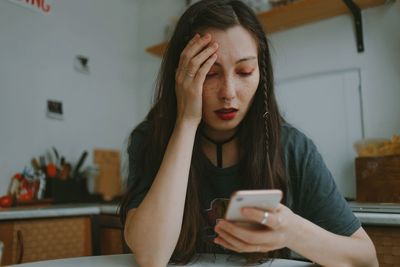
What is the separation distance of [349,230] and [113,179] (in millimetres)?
→ 1771

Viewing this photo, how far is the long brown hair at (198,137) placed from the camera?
0.92 m

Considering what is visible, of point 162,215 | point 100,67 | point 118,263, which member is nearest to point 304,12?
point 100,67

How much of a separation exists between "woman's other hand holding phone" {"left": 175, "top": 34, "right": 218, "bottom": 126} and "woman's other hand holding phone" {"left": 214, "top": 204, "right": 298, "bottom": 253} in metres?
0.33

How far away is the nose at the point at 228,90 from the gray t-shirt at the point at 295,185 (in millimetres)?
216

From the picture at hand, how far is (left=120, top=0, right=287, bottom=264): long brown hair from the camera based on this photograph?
3.03ft

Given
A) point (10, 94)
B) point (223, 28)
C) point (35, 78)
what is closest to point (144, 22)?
point (35, 78)

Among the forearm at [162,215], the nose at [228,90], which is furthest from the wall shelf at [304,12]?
the forearm at [162,215]

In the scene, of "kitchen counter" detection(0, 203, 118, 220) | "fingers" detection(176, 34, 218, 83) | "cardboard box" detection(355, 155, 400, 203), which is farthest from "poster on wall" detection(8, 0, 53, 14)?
"cardboard box" detection(355, 155, 400, 203)

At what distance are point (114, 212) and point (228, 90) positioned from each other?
1.06 metres

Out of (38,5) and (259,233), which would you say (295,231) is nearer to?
(259,233)

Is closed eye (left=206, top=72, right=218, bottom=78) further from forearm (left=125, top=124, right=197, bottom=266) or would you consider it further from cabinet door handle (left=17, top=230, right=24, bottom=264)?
cabinet door handle (left=17, top=230, right=24, bottom=264)

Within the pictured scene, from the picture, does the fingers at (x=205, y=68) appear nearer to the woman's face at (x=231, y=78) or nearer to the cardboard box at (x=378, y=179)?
the woman's face at (x=231, y=78)

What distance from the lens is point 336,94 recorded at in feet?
5.91

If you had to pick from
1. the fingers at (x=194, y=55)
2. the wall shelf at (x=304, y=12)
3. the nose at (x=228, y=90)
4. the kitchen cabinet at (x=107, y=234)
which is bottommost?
the kitchen cabinet at (x=107, y=234)
